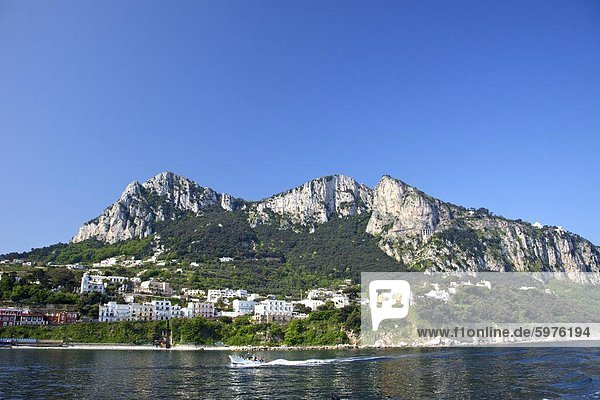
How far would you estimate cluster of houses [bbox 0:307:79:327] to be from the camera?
3546 inches

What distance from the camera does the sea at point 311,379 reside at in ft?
111

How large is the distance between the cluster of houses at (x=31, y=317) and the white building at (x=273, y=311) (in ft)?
122

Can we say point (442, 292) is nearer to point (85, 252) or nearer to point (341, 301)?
point (341, 301)

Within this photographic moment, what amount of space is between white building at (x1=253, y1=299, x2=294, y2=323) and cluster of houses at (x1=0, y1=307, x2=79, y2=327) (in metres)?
37.2

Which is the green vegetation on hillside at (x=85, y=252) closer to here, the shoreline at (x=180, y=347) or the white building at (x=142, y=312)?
the white building at (x=142, y=312)

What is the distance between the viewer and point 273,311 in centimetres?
11550

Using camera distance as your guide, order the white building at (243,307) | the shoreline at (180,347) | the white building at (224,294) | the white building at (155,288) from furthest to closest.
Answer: the white building at (224,294), the white building at (155,288), the white building at (243,307), the shoreline at (180,347)

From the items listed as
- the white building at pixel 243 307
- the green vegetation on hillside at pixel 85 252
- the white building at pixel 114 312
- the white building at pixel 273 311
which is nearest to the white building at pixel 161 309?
the white building at pixel 114 312

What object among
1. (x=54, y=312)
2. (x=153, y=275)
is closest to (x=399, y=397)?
(x=54, y=312)

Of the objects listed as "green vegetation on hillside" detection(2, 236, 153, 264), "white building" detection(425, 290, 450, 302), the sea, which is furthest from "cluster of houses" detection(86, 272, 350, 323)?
the sea

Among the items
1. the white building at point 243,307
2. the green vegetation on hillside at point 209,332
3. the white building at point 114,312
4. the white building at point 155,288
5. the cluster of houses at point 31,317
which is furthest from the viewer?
the white building at point 155,288

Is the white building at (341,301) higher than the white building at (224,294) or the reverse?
the reverse

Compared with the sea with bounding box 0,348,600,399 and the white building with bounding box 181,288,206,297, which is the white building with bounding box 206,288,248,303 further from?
the sea with bounding box 0,348,600,399

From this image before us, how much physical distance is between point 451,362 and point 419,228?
473 feet
